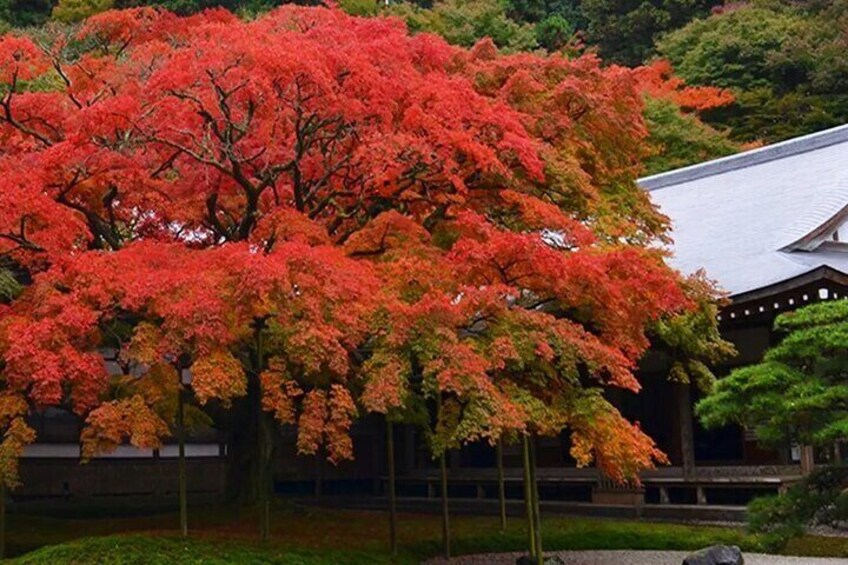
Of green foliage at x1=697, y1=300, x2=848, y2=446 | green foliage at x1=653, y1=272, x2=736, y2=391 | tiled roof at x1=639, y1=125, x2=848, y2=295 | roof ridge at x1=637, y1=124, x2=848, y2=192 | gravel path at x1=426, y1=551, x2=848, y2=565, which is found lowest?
gravel path at x1=426, y1=551, x2=848, y2=565

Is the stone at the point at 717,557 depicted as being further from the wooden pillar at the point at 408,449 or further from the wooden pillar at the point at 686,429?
the wooden pillar at the point at 408,449

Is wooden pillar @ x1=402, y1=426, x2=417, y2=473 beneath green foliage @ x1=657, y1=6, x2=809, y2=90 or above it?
beneath

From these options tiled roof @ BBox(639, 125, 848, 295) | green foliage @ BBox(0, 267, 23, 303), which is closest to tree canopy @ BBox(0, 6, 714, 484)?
green foliage @ BBox(0, 267, 23, 303)

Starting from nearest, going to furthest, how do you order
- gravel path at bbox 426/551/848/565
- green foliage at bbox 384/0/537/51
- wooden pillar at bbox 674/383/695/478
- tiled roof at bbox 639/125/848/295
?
gravel path at bbox 426/551/848/565
wooden pillar at bbox 674/383/695/478
tiled roof at bbox 639/125/848/295
green foliage at bbox 384/0/537/51

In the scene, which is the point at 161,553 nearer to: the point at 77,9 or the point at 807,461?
the point at 807,461

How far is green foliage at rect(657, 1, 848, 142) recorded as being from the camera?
29.0m

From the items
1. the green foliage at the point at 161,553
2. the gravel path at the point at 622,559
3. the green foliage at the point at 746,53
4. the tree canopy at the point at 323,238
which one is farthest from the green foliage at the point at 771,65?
the green foliage at the point at 161,553

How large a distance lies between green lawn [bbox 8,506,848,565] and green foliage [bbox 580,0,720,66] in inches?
909

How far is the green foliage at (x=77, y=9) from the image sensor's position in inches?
1203

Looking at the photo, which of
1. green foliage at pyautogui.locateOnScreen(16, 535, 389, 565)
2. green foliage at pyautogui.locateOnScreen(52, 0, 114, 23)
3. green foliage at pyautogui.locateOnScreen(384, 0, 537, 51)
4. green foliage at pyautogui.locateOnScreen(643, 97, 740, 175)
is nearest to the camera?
green foliage at pyautogui.locateOnScreen(16, 535, 389, 565)

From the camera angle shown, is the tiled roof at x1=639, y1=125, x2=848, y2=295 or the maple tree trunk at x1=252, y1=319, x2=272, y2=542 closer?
the maple tree trunk at x1=252, y1=319, x2=272, y2=542

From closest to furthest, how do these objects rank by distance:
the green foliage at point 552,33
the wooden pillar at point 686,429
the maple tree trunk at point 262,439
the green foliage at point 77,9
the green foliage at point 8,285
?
the maple tree trunk at point 262,439, the green foliage at point 8,285, the wooden pillar at point 686,429, the green foliage at point 77,9, the green foliage at point 552,33

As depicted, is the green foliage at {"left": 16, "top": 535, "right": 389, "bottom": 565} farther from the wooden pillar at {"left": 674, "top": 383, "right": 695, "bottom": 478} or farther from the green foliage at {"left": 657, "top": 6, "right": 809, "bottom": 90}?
the green foliage at {"left": 657, "top": 6, "right": 809, "bottom": 90}

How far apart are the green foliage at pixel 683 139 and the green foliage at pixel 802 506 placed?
60.0 ft
